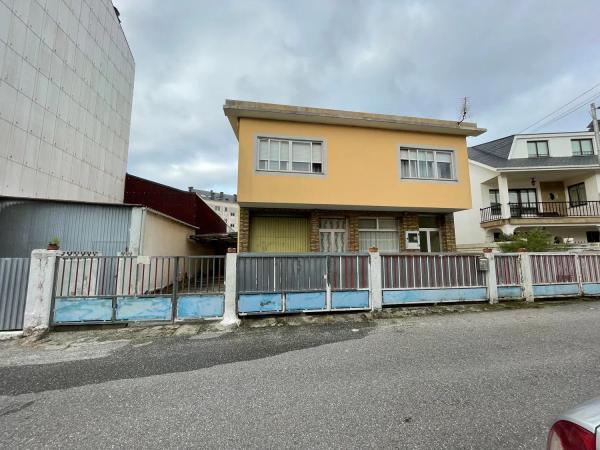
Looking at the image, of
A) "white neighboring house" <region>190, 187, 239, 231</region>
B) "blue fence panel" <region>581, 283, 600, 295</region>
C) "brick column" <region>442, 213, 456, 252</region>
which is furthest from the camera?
"white neighboring house" <region>190, 187, 239, 231</region>

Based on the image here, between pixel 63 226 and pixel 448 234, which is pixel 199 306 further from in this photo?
pixel 448 234

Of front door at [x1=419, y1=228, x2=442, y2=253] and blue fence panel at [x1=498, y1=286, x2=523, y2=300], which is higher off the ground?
front door at [x1=419, y1=228, x2=442, y2=253]

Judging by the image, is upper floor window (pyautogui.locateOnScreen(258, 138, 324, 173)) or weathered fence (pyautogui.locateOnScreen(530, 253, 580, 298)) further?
upper floor window (pyautogui.locateOnScreen(258, 138, 324, 173))

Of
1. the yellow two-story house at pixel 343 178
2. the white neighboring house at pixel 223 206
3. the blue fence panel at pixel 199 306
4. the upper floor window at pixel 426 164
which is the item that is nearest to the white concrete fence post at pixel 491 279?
the yellow two-story house at pixel 343 178

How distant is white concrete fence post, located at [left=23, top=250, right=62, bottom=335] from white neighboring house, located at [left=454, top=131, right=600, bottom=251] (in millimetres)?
20303

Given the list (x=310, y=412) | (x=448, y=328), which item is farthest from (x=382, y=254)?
(x=310, y=412)

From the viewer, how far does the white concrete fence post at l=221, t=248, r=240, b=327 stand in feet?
22.3

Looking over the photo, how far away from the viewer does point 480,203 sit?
20.4m

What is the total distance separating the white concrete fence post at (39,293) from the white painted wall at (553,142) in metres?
27.2

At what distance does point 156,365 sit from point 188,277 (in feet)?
9.18

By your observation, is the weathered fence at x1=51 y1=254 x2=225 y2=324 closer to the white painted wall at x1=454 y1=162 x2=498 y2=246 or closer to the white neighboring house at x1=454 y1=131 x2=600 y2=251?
the white neighboring house at x1=454 y1=131 x2=600 y2=251

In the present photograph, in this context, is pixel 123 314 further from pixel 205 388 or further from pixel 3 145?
pixel 3 145

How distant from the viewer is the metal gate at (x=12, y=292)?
596 centimetres

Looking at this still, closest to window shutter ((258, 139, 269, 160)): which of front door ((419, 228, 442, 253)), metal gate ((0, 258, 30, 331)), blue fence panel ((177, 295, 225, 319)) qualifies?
blue fence panel ((177, 295, 225, 319))
